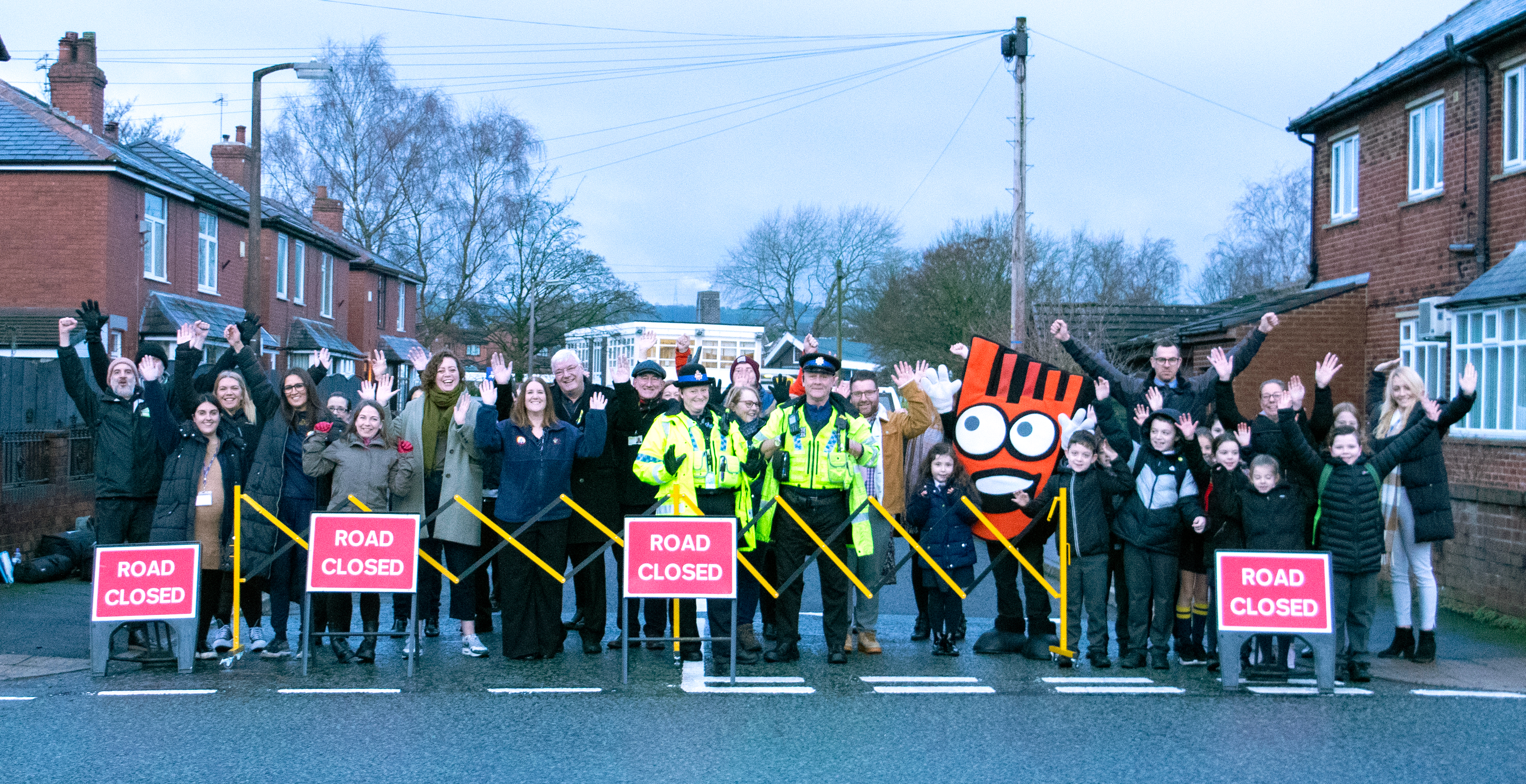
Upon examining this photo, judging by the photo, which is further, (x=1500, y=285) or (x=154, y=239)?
(x=154, y=239)

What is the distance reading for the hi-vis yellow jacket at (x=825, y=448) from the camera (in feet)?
28.5

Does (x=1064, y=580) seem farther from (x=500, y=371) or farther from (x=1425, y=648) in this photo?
(x=500, y=371)

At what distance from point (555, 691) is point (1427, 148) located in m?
13.9

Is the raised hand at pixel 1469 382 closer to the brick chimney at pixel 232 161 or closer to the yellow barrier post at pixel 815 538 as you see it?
the yellow barrier post at pixel 815 538

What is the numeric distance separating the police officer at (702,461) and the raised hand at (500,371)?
3.82ft

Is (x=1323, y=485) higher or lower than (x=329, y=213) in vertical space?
lower

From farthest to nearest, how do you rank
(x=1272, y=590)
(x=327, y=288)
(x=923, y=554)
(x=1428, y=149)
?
(x=327, y=288) → (x=1428, y=149) → (x=923, y=554) → (x=1272, y=590)

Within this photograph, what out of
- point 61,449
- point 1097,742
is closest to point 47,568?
point 61,449

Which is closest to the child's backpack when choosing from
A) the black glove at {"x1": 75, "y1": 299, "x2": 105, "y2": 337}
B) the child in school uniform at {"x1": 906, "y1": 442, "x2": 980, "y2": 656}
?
the child in school uniform at {"x1": 906, "y1": 442, "x2": 980, "y2": 656}

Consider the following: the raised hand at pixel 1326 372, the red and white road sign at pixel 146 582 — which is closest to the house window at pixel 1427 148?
the raised hand at pixel 1326 372

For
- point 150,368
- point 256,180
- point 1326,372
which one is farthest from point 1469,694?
point 256,180

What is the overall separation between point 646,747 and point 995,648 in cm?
357

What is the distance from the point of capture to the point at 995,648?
9133mm

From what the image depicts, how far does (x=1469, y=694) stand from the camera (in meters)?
7.89
